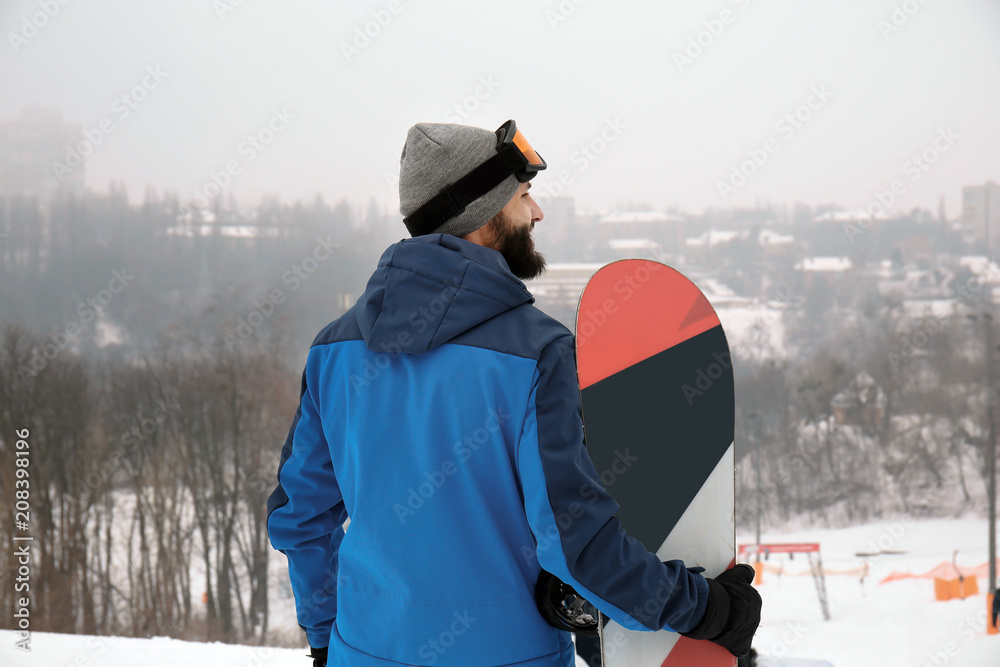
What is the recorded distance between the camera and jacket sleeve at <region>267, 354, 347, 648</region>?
0.96 m

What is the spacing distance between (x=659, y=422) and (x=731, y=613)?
11.5 inches

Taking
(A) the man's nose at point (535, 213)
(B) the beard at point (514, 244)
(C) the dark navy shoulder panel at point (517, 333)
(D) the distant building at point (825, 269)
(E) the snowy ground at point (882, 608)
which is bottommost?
(E) the snowy ground at point (882, 608)

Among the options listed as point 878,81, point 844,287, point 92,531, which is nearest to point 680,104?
point 878,81

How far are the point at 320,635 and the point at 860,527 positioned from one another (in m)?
25.4

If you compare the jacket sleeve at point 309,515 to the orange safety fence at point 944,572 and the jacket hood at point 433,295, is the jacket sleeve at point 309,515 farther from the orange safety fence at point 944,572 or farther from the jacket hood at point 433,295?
the orange safety fence at point 944,572

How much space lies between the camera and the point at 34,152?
27797 mm

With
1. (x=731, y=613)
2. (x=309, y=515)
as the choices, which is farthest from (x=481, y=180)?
(x=731, y=613)

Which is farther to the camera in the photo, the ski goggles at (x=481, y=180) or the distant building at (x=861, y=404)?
the distant building at (x=861, y=404)

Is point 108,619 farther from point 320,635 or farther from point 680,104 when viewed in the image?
point 680,104

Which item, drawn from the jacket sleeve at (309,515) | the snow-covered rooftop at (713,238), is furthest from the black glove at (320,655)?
the snow-covered rooftop at (713,238)

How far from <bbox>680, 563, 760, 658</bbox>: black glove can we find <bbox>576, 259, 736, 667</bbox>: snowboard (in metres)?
0.09

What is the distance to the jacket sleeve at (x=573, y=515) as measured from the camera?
0.69 m

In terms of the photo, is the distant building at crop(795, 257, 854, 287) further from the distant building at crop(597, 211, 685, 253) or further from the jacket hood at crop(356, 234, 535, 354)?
the jacket hood at crop(356, 234, 535, 354)

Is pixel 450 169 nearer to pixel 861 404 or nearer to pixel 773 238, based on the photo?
pixel 861 404
